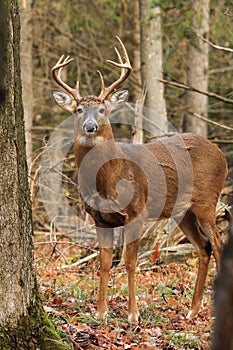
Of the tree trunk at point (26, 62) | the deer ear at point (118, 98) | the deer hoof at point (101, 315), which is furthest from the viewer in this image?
the tree trunk at point (26, 62)

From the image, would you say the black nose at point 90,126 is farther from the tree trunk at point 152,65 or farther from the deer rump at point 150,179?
the tree trunk at point 152,65

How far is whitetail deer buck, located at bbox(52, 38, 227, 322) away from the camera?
22.8 ft

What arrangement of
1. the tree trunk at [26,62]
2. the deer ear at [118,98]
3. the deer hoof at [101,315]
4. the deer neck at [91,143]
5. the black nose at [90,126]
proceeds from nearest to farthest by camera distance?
the deer hoof at [101,315] < the black nose at [90,126] < the deer neck at [91,143] < the deer ear at [118,98] < the tree trunk at [26,62]

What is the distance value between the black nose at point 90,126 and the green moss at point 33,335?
2.24 m

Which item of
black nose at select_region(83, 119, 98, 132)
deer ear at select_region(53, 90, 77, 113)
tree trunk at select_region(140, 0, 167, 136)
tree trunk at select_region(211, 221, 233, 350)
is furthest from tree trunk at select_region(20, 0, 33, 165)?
tree trunk at select_region(211, 221, 233, 350)

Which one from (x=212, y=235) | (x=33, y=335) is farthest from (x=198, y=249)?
(x=33, y=335)

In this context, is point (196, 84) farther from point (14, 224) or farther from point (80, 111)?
point (14, 224)

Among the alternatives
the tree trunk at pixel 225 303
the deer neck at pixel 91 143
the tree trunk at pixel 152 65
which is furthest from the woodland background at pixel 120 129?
the tree trunk at pixel 225 303

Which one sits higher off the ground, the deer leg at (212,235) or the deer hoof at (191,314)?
the deer leg at (212,235)

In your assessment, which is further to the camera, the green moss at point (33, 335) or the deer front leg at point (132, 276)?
the deer front leg at point (132, 276)

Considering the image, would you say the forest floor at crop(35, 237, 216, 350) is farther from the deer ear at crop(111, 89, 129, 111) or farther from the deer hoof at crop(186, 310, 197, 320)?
the deer ear at crop(111, 89, 129, 111)

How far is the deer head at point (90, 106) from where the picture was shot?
6939 millimetres

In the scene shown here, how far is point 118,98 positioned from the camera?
7520 mm

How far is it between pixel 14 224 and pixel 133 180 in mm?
2684
